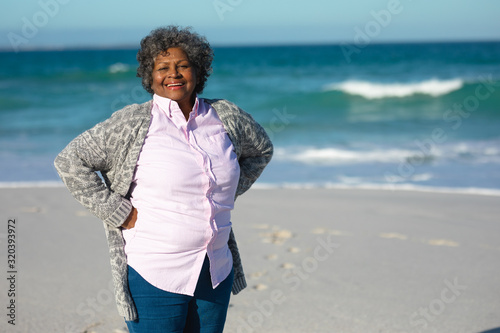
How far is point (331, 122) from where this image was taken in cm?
1631

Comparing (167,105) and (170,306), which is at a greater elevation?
(167,105)

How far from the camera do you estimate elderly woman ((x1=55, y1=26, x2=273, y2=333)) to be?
198 cm

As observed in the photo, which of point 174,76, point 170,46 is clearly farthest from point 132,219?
point 170,46

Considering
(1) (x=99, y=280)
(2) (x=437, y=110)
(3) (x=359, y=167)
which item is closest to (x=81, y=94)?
(2) (x=437, y=110)

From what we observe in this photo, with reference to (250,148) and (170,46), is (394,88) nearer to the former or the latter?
(250,148)

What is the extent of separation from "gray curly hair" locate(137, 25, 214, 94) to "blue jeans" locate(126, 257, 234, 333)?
77 cm

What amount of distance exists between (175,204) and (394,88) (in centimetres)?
2150

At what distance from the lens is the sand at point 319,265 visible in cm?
357

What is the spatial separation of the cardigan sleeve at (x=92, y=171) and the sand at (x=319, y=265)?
1.60 m

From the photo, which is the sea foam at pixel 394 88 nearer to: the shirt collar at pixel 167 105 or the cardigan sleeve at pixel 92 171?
the shirt collar at pixel 167 105

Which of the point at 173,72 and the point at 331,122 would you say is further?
the point at 331,122

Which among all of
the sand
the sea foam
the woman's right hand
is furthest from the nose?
the sea foam

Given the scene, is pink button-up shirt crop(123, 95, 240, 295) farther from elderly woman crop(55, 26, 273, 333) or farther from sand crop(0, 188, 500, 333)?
sand crop(0, 188, 500, 333)

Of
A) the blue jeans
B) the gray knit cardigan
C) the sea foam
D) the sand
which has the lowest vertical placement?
the sea foam
